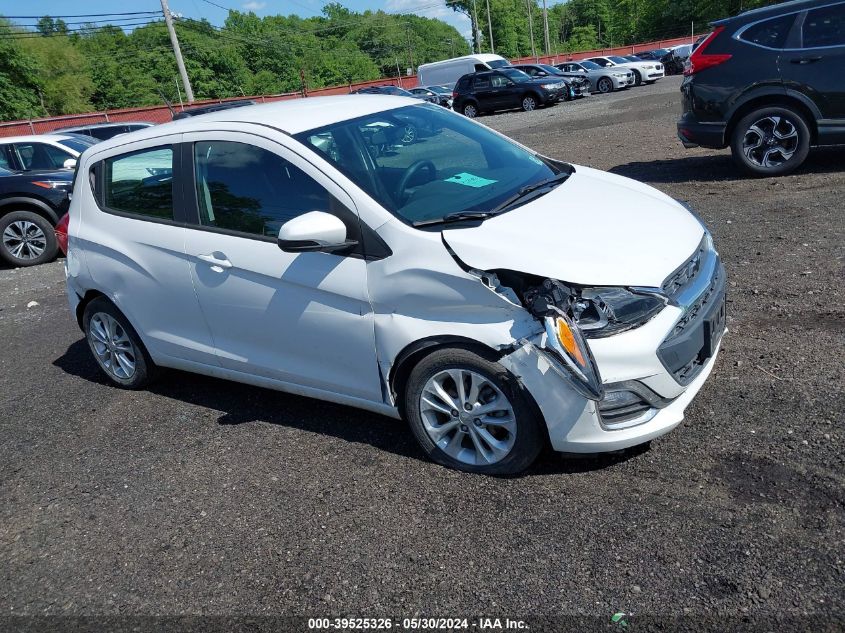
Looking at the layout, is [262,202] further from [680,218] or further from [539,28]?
[539,28]

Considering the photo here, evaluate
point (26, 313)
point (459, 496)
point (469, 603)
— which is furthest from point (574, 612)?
point (26, 313)

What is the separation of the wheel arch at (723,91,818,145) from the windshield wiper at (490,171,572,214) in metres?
4.87

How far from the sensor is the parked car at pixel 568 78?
28547mm

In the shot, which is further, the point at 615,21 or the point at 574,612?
the point at 615,21

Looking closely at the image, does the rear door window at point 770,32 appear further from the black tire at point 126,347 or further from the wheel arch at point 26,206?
the wheel arch at point 26,206

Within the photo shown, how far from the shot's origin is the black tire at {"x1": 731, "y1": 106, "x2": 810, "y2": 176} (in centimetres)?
820

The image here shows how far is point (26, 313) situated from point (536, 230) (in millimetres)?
6437

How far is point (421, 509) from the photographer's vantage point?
134 inches

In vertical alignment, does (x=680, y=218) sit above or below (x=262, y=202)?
below

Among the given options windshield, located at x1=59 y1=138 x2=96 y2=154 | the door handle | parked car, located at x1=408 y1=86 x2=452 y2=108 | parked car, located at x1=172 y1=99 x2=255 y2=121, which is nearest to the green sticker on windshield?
the door handle

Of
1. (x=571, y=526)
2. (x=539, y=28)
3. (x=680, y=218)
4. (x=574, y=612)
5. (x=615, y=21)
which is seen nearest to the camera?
(x=574, y=612)

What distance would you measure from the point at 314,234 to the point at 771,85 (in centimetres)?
671

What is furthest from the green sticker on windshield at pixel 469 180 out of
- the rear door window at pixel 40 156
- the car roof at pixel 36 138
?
the car roof at pixel 36 138

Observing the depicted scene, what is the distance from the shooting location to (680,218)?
390 centimetres
